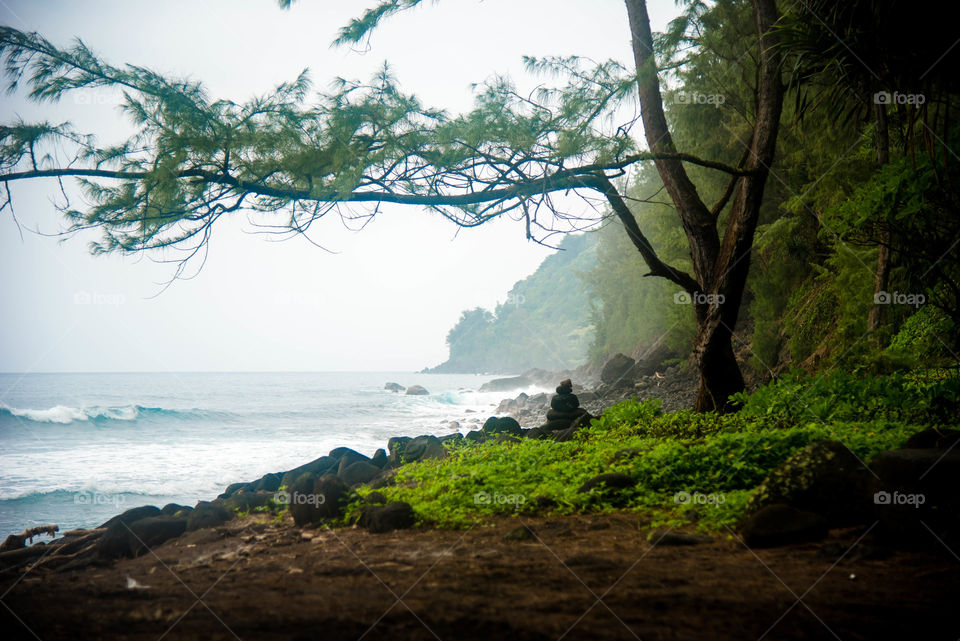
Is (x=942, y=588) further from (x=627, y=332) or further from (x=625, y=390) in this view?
(x=627, y=332)

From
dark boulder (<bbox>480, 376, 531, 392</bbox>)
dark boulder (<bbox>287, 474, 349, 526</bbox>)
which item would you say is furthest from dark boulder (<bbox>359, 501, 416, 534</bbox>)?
dark boulder (<bbox>480, 376, 531, 392</bbox>)

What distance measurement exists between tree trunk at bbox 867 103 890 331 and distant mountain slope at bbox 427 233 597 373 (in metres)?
62.2

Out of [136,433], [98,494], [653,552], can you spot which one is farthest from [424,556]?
[136,433]

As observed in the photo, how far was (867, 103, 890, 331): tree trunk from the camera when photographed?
7.03 meters

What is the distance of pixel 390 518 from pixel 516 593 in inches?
77.6

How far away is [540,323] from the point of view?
282 ft

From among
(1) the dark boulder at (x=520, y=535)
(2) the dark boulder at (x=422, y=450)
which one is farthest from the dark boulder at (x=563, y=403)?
(1) the dark boulder at (x=520, y=535)

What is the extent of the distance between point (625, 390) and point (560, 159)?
51.5ft

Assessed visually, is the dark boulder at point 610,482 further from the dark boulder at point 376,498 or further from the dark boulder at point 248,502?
the dark boulder at point 248,502

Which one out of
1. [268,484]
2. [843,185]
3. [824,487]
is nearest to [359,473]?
[268,484]

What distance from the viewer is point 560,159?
6.60 meters

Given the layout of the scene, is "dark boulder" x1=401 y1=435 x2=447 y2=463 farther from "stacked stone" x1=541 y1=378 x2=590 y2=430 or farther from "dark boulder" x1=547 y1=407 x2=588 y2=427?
"dark boulder" x1=547 y1=407 x2=588 y2=427

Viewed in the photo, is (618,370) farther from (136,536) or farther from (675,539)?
(136,536)

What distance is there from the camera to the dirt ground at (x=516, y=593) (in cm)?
222
